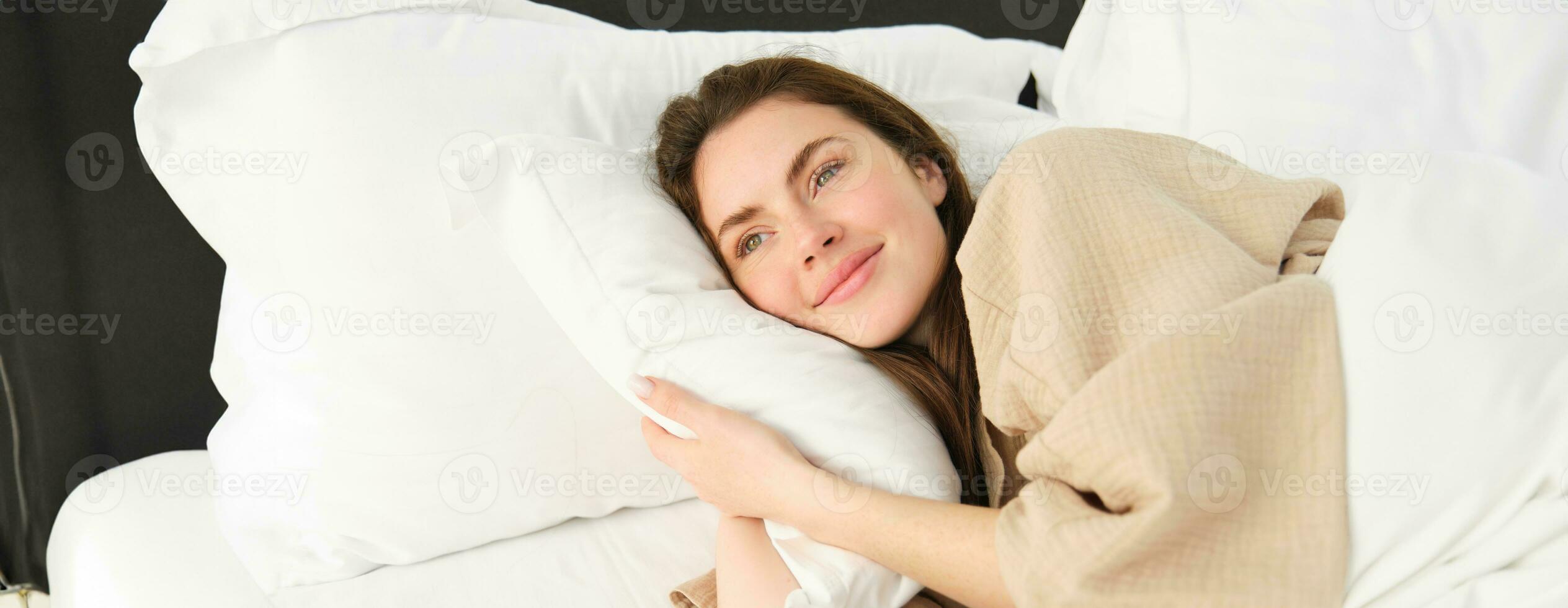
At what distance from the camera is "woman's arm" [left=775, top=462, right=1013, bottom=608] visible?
889 millimetres

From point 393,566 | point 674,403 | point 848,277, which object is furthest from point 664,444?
point 393,566

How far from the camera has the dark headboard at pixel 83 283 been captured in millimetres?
1264

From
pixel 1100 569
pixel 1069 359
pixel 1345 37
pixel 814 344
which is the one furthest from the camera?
pixel 1345 37

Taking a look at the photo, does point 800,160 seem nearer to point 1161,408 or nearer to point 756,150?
point 756,150

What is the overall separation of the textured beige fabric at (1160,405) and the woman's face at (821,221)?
0.16 m

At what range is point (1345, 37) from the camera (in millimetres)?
1339

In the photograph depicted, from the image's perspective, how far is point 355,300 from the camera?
1101mm

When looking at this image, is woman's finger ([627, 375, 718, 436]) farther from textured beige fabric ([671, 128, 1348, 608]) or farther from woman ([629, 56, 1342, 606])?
textured beige fabric ([671, 128, 1348, 608])

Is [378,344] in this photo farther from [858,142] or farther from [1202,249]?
[1202,249]

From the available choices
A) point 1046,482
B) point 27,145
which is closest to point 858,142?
point 1046,482

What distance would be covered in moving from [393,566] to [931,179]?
847mm

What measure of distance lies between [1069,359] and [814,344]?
300 millimetres

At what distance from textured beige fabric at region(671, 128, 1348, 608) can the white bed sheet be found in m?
0.47

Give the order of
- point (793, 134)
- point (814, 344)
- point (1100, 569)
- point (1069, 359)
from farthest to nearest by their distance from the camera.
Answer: point (793, 134) < point (814, 344) < point (1069, 359) < point (1100, 569)
